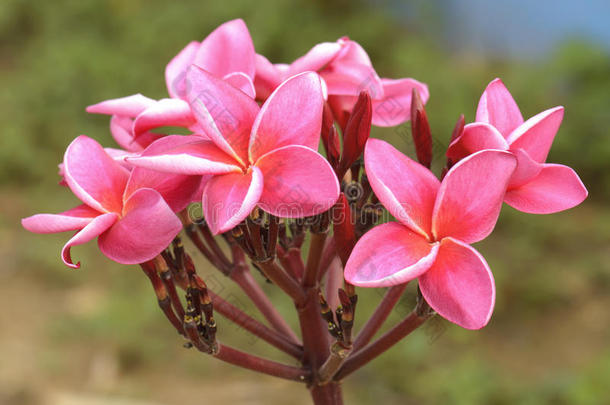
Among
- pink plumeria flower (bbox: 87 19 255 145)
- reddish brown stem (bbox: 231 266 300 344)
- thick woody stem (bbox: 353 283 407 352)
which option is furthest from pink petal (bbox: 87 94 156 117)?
thick woody stem (bbox: 353 283 407 352)

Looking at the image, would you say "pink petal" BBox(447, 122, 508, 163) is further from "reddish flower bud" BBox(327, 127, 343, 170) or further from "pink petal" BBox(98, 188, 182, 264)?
"pink petal" BBox(98, 188, 182, 264)

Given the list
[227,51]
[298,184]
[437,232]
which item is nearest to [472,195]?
[437,232]

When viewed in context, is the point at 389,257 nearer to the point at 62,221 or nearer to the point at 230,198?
the point at 230,198

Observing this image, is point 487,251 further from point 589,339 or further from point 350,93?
point 350,93

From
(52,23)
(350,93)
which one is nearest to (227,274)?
(350,93)

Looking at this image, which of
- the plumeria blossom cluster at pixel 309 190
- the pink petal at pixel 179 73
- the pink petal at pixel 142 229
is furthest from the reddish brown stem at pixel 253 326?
the pink petal at pixel 179 73

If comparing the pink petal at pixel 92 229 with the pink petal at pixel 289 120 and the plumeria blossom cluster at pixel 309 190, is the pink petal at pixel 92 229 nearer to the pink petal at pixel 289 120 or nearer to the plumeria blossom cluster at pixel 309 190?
the plumeria blossom cluster at pixel 309 190
